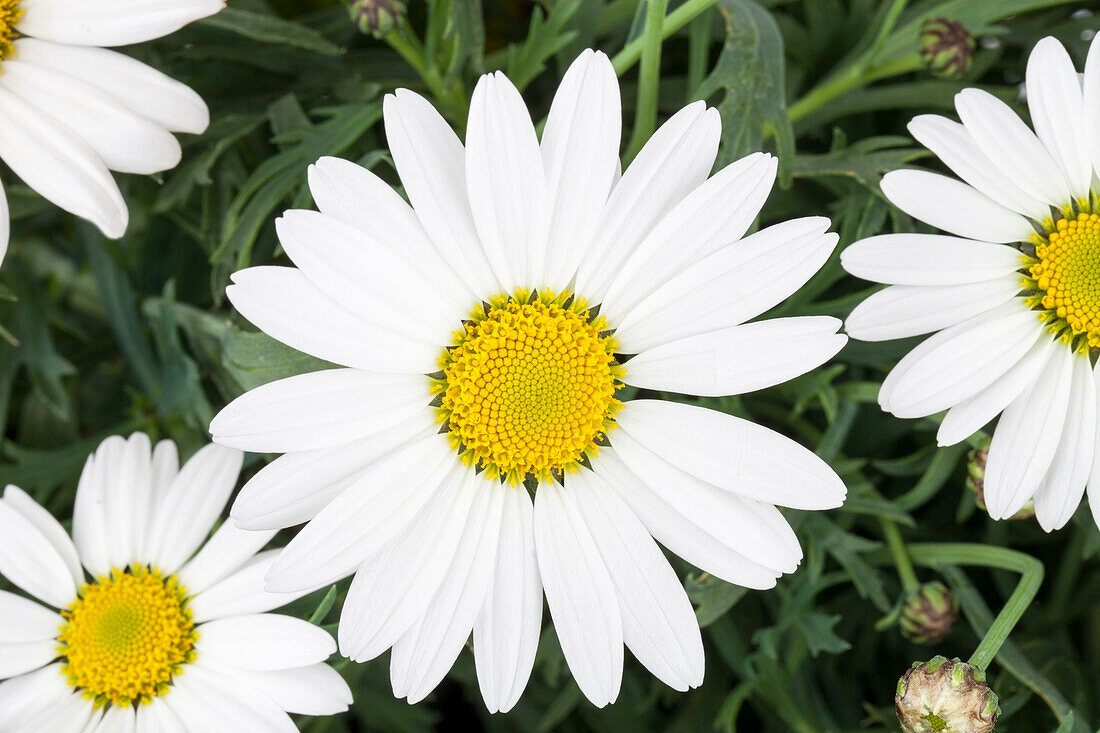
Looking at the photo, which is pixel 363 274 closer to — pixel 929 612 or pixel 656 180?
pixel 656 180

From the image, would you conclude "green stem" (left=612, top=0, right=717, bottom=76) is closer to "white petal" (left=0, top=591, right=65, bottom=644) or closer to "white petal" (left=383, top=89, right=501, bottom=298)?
"white petal" (left=383, top=89, right=501, bottom=298)

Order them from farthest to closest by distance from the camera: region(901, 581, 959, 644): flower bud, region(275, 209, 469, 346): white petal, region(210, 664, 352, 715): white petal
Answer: region(901, 581, 959, 644): flower bud
region(210, 664, 352, 715): white petal
region(275, 209, 469, 346): white petal

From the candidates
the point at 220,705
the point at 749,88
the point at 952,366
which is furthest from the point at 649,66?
the point at 220,705

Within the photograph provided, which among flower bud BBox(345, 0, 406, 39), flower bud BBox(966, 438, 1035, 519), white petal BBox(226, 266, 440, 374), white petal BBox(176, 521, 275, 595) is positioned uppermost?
flower bud BBox(345, 0, 406, 39)

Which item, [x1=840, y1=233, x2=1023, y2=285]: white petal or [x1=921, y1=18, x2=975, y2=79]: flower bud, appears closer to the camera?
[x1=840, y1=233, x2=1023, y2=285]: white petal

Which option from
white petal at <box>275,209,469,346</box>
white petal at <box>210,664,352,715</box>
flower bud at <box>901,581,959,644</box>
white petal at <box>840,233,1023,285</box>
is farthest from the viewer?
flower bud at <box>901,581,959,644</box>

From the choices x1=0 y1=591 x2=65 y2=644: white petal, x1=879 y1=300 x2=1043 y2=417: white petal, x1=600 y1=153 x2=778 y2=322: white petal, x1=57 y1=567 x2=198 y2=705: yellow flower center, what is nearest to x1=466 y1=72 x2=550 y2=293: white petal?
x1=600 y1=153 x2=778 y2=322: white petal

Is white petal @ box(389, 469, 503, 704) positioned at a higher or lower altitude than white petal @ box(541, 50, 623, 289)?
lower

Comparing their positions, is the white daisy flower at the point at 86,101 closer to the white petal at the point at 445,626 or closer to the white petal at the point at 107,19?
the white petal at the point at 107,19
